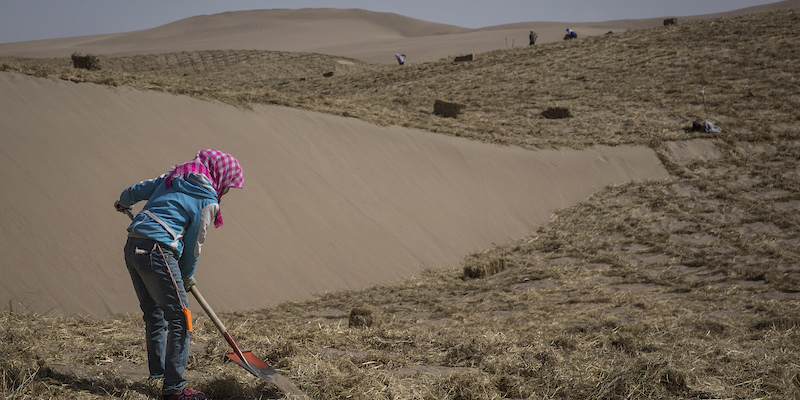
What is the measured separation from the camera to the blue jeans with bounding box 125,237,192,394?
9.78 feet

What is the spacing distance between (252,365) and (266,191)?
510 cm

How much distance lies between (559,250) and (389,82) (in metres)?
11.7

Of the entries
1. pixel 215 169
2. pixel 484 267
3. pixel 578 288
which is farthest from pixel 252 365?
pixel 484 267

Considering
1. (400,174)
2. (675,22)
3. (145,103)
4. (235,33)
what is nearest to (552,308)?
(400,174)

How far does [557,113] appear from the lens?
14.0 meters

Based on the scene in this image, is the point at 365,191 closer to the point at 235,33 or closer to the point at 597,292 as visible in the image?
the point at 597,292

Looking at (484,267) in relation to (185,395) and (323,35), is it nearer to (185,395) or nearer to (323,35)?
(185,395)

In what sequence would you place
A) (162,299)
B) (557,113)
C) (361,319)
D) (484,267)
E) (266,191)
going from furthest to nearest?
1. (557,113)
2. (266,191)
3. (484,267)
4. (361,319)
5. (162,299)

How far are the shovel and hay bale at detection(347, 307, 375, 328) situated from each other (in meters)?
1.77

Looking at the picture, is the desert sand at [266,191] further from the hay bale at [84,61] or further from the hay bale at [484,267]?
the hay bale at [84,61]

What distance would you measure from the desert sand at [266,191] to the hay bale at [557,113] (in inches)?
84.1

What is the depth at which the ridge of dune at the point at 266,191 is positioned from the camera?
611 centimetres

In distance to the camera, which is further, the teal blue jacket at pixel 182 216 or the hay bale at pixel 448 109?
the hay bale at pixel 448 109

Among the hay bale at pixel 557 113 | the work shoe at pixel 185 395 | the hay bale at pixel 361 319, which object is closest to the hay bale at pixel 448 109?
the hay bale at pixel 557 113
